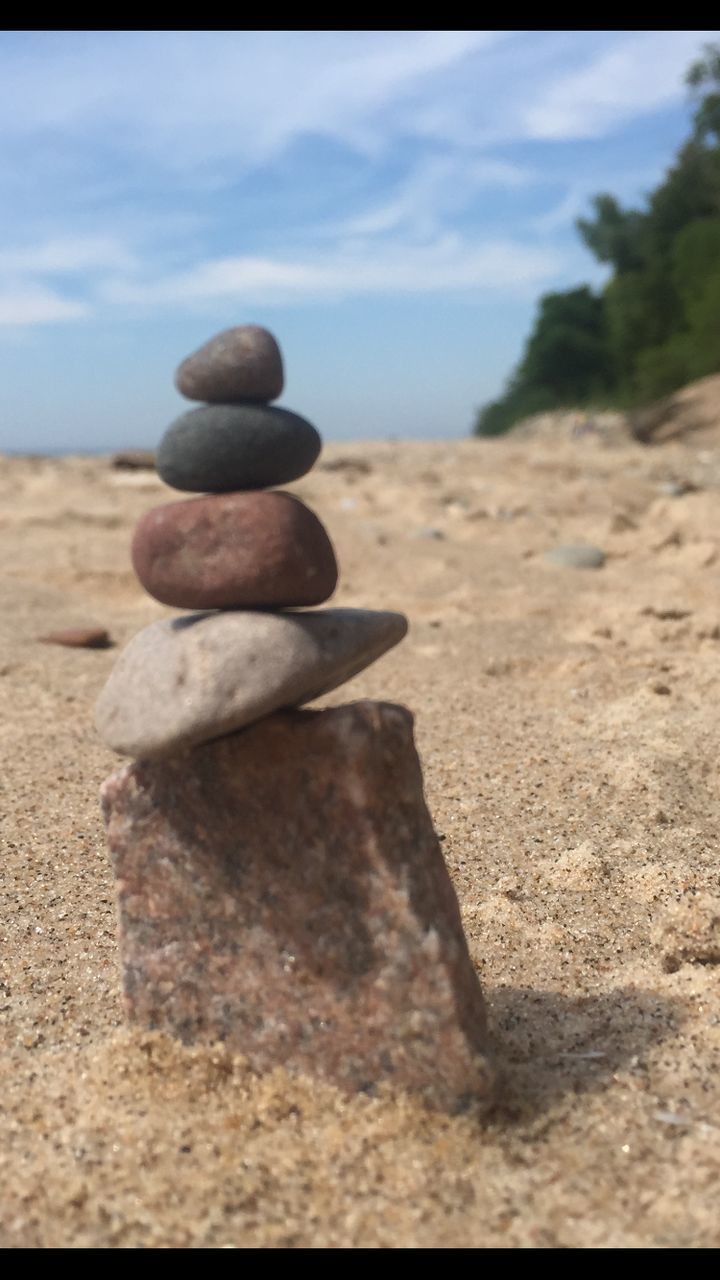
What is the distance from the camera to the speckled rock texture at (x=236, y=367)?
2266 mm

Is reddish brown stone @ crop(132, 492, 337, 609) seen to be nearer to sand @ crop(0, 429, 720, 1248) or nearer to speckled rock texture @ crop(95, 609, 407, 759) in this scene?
speckled rock texture @ crop(95, 609, 407, 759)

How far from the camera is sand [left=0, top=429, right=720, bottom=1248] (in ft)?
6.29

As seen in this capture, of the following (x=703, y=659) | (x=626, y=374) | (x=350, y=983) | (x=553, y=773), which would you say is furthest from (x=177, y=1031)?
(x=626, y=374)

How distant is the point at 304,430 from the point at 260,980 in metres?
1.12

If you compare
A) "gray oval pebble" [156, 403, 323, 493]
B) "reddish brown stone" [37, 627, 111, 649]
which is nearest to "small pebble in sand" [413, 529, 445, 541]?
"reddish brown stone" [37, 627, 111, 649]

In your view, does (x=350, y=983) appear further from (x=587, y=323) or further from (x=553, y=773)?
(x=587, y=323)

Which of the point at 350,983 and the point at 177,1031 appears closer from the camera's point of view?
the point at 350,983

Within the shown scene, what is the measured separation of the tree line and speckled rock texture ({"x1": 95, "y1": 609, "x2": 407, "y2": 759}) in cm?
2124

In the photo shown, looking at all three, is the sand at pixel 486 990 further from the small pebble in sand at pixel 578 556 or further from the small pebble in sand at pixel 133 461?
the small pebble in sand at pixel 133 461

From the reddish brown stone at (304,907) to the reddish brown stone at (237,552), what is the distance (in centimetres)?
26
